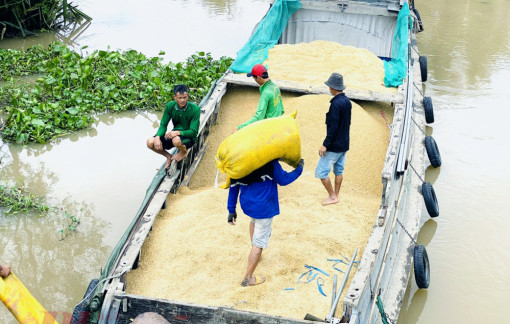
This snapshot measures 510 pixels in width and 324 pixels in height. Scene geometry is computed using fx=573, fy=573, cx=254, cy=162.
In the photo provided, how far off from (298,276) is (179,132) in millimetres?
1954

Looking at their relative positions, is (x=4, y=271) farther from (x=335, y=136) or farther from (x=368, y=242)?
(x=335, y=136)

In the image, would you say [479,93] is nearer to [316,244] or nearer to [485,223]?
[485,223]

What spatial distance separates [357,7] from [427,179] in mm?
3874

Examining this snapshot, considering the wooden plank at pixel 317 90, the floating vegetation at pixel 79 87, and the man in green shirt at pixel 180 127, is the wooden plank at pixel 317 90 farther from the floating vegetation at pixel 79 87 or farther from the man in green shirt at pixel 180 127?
the man in green shirt at pixel 180 127

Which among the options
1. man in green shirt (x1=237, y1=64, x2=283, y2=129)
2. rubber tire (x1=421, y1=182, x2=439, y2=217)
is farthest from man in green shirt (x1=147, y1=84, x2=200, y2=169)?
rubber tire (x1=421, y1=182, x2=439, y2=217)

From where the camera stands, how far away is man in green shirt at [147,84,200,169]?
216 inches

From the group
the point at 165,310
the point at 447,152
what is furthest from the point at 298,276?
the point at 447,152

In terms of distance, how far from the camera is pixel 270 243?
4.74m

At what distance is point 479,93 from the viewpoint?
34.1 ft

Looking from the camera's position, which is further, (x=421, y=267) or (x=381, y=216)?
(x=421, y=267)

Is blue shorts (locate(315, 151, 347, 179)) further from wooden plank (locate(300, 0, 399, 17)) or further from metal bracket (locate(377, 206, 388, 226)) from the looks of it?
wooden plank (locate(300, 0, 399, 17))

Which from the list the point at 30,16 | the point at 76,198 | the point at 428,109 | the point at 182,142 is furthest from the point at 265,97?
the point at 30,16

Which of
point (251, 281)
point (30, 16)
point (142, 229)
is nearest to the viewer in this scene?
point (251, 281)

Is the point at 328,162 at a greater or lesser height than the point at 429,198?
greater
